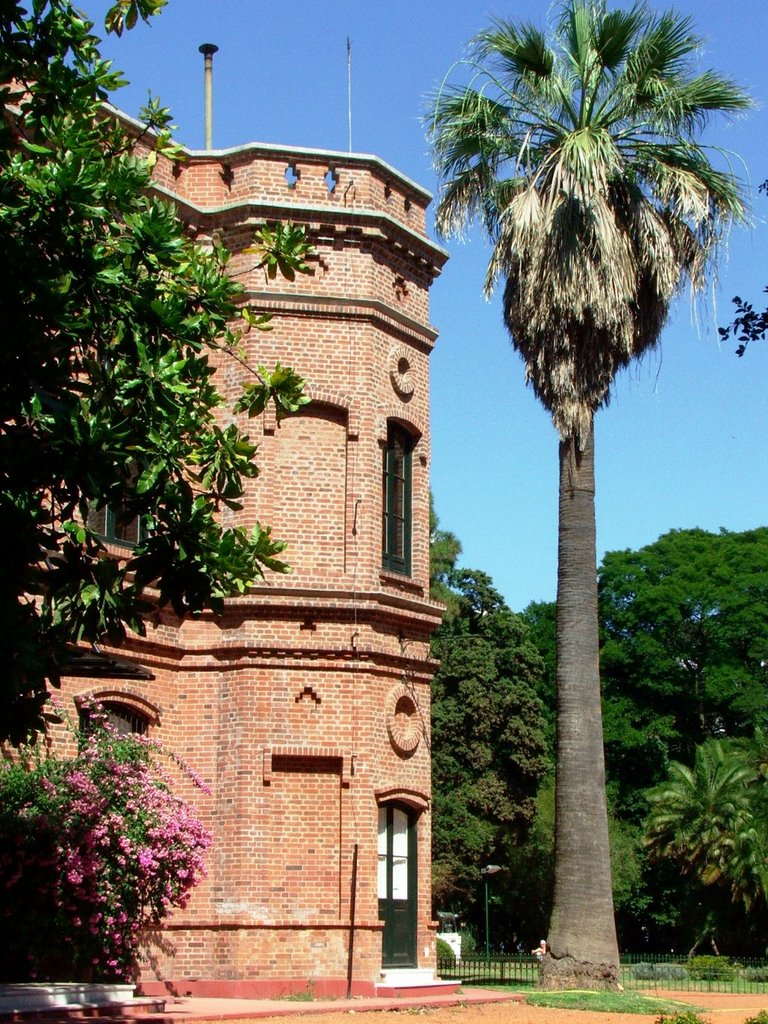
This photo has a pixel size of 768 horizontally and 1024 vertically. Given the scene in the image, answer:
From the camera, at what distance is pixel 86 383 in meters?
10.8

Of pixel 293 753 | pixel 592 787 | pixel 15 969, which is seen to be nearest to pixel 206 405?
pixel 15 969

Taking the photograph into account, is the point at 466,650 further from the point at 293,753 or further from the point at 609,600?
the point at 293,753

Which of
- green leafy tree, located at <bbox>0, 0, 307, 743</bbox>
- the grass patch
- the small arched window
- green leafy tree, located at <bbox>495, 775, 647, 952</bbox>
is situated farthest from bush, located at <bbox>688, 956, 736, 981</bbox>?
green leafy tree, located at <bbox>0, 0, 307, 743</bbox>

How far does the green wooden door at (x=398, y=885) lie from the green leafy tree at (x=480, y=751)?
1838cm

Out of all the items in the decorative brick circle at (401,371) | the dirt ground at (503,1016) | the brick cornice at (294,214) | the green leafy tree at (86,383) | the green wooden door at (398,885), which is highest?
the brick cornice at (294,214)

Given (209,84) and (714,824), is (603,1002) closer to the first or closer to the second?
(209,84)

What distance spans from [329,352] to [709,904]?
2565 centimetres

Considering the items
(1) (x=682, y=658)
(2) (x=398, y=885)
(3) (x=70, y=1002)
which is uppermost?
(1) (x=682, y=658)

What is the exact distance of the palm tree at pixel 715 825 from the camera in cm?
3850

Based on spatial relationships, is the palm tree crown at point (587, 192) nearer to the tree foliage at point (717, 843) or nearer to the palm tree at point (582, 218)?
the palm tree at point (582, 218)

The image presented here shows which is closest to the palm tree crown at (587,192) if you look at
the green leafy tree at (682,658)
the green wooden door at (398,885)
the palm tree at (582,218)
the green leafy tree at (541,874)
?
the palm tree at (582,218)

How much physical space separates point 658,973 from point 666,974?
0.70 ft

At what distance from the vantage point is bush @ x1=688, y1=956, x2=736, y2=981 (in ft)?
106

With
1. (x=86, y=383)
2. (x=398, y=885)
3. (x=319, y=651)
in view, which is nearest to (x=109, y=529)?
(x=319, y=651)
